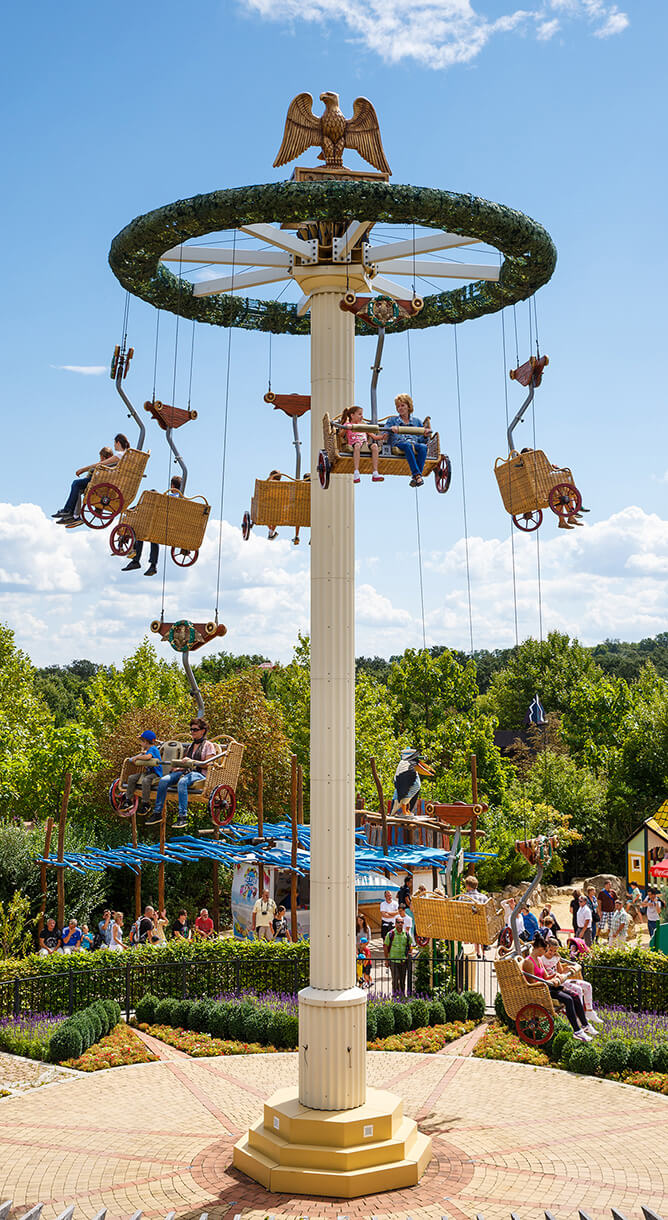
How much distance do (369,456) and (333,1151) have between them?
7.09 metres

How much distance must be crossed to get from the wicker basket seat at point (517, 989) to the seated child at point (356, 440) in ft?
21.3

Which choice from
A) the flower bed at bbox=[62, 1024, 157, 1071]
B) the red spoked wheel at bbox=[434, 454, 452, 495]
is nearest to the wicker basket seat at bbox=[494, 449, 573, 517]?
the red spoked wheel at bbox=[434, 454, 452, 495]

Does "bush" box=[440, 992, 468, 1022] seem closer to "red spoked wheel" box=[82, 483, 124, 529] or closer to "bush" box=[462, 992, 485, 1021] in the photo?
"bush" box=[462, 992, 485, 1021]

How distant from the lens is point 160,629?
12945 mm

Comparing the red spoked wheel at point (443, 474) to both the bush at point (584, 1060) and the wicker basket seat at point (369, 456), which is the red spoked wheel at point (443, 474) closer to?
the wicker basket seat at point (369, 456)

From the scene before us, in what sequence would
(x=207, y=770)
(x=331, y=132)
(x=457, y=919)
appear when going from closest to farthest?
(x=331, y=132), (x=207, y=770), (x=457, y=919)

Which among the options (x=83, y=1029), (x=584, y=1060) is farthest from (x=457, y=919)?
(x=83, y=1029)

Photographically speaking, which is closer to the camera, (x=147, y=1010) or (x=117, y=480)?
(x=117, y=480)

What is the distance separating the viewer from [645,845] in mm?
29297

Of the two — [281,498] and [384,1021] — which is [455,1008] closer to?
[384,1021]

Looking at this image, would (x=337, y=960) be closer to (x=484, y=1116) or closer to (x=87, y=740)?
(x=484, y=1116)

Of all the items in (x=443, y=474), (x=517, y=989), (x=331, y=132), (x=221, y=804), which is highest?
(x=331, y=132)

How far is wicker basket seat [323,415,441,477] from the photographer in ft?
33.5

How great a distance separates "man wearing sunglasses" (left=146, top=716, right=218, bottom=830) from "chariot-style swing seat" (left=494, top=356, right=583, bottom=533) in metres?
4.53
